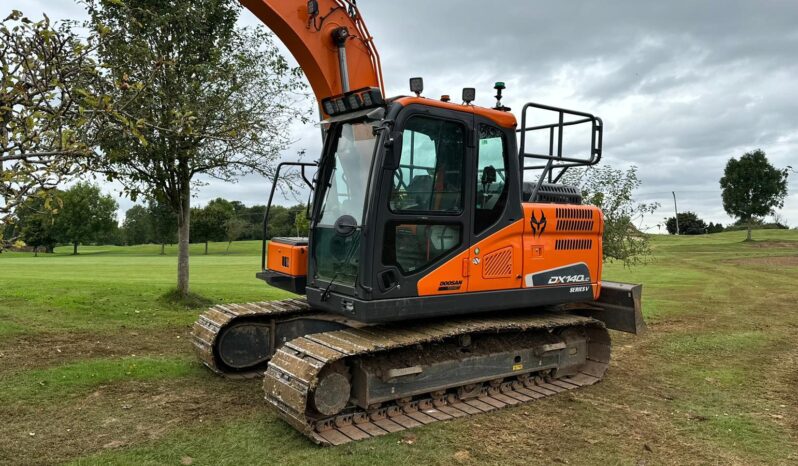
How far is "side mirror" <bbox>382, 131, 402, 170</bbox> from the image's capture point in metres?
5.73

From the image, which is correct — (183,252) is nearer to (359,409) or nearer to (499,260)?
(359,409)

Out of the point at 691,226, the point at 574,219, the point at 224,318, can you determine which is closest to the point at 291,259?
the point at 224,318

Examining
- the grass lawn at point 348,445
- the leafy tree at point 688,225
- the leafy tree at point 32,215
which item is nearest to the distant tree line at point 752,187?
the leafy tree at point 688,225

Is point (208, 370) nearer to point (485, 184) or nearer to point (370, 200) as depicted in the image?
point (370, 200)

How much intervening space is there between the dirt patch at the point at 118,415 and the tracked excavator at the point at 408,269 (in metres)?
0.59

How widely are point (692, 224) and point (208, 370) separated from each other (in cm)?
7275

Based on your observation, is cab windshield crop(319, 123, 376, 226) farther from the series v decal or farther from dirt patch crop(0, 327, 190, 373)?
dirt patch crop(0, 327, 190, 373)

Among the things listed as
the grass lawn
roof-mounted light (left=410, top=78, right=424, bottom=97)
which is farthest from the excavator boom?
the grass lawn

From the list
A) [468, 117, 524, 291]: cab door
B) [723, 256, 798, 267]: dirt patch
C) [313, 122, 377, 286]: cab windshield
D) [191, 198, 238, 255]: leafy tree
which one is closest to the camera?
[313, 122, 377, 286]: cab windshield

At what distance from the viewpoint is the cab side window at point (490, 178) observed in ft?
21.5

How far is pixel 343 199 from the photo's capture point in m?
6.38

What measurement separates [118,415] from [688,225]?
74.5m

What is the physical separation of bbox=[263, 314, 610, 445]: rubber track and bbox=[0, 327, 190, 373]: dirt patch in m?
3.74

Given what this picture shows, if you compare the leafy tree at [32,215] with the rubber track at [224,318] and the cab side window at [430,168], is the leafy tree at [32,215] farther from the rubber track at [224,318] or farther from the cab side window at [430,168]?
the cab side window at [430,168]
